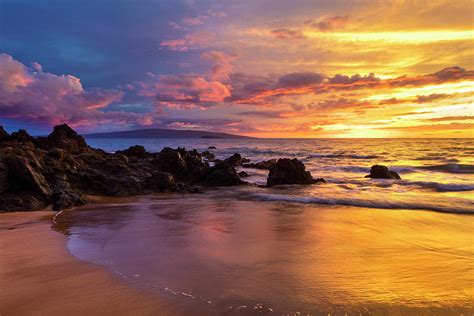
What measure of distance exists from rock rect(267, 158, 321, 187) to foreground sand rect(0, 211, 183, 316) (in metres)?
11.4

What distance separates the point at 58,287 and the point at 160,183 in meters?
9.86

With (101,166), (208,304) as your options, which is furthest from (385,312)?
(101,166)

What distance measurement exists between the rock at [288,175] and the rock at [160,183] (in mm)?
4625

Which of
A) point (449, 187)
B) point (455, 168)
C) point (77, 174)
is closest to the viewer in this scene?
point (77, 174)

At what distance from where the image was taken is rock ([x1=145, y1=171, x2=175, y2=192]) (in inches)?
530

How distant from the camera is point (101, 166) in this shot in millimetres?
13734

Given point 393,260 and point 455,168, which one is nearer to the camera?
point 393,260

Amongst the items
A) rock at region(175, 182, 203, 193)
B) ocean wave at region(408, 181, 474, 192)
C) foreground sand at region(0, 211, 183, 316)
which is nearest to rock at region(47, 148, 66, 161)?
rock at region(175, 182, 203, 193)

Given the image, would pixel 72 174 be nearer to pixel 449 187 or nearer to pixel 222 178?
pixel 222 178

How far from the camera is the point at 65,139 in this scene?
1864cm

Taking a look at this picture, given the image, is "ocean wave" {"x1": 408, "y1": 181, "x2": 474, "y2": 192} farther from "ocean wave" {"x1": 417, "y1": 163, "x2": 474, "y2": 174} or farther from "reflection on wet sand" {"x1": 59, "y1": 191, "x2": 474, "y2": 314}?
"ocean wave" {"x1": 417, "y1": 163, "x2": 474, "y2": 174}

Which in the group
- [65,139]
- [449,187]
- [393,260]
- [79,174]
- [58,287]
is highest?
[65,139]

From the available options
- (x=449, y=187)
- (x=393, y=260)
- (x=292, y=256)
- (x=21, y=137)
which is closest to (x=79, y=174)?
(x=21, y=137)

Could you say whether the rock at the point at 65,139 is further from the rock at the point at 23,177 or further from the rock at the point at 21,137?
the rock at the point at 23,177
